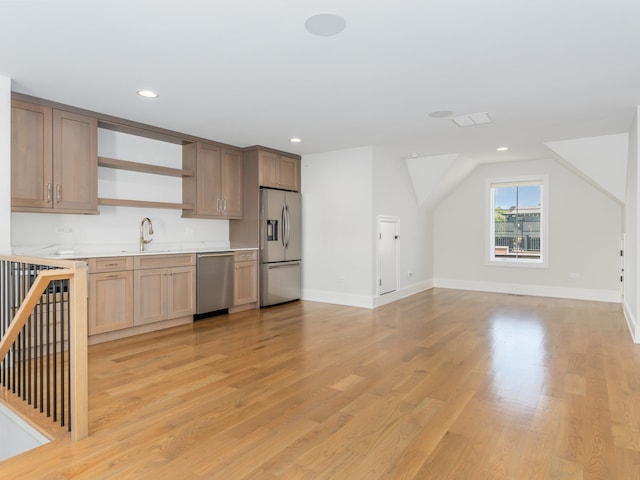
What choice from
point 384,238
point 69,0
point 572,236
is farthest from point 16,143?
point 572,236

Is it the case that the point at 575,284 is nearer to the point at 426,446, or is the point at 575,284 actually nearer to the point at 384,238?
the point at 384,238

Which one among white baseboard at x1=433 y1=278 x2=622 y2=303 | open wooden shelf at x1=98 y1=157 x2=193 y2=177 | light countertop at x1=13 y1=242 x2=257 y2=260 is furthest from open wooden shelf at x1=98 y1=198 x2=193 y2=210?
white baseboard at x1=433 y1=278 x2=622 y2=303

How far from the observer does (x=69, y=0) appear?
89.1 inches

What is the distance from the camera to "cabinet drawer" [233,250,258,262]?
18.5 ft

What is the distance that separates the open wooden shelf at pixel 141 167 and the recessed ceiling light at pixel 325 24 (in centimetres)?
306

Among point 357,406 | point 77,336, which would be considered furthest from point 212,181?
point 357,406

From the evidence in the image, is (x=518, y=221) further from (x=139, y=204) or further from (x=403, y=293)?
(x=139, y=204)

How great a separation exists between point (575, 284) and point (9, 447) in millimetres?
7857

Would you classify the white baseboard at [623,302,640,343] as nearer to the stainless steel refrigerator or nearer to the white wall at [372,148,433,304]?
the white wall at [372,148,433,304]

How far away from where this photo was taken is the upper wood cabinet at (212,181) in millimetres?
5457

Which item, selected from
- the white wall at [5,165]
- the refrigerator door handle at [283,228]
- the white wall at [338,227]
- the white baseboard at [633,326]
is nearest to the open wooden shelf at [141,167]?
the white wall at [5,165]

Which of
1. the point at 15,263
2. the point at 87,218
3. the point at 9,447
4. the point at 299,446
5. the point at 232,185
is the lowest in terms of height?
the point at 9,447

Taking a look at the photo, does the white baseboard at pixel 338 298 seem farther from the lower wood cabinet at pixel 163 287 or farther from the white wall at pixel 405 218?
the lower wood cabinet at pixel 163 287

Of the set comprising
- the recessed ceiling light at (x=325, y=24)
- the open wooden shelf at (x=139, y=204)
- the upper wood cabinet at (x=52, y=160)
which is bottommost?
the open wooden shelf at (x=139, y=204)
